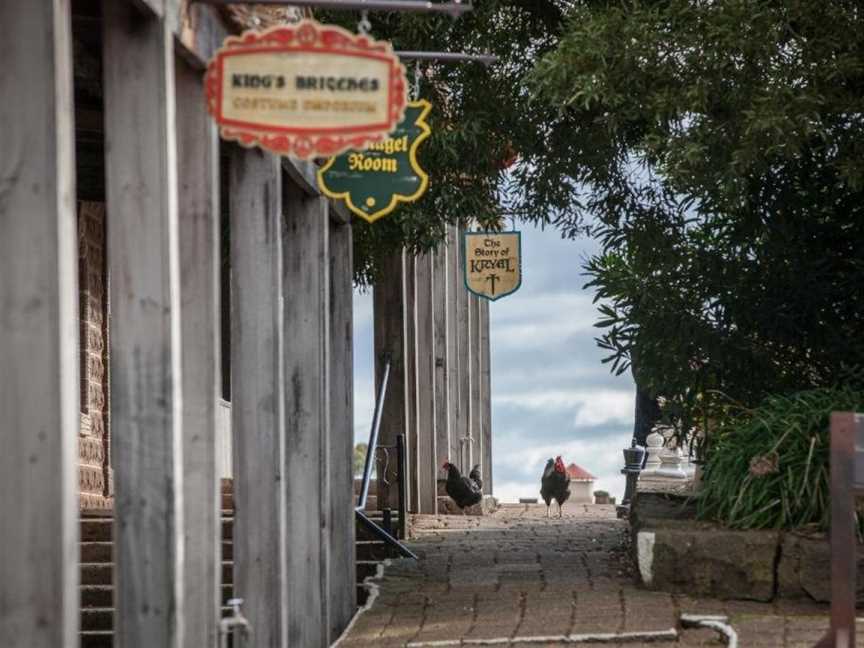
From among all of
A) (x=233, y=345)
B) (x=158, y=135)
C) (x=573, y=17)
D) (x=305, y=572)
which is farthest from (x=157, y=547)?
(x=573, y=17)

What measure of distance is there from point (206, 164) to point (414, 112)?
1.25 meters

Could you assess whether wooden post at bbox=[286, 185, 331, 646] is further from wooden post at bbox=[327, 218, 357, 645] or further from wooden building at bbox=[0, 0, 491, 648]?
wooden post at bbox=[327, 218, 357, 645]

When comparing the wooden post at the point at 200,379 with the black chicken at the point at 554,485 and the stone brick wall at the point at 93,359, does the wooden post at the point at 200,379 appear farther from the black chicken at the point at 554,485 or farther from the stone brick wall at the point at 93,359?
the black chicken at the point at 554,485

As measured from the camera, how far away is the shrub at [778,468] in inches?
384

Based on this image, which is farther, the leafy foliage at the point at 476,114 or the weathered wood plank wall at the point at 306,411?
the leafy foliage at the point at 476,114

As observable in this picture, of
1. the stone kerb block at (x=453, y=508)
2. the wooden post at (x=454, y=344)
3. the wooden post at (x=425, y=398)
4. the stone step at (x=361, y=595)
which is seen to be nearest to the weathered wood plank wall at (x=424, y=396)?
the wooden post at (x=425, y=398)

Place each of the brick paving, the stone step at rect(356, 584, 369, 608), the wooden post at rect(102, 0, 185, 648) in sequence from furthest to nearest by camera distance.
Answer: the stone step at rect(356, 584, 369, 608) < the brick paving < the wooden post at rect(102, 0, 185, 648)

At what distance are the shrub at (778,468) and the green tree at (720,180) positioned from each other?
0.86 metres

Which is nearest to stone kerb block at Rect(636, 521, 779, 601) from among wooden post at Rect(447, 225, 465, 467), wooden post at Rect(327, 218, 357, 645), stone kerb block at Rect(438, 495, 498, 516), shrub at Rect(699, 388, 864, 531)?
shrub at Rect(699, 388, 864, 531)

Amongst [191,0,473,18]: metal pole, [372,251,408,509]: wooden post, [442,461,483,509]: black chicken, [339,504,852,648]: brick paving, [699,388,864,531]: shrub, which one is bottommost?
[339,504,852,648]: brick paving

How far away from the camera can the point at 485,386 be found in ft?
80.0

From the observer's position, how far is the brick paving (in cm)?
864

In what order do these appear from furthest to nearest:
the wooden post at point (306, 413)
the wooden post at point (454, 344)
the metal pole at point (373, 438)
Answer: the wooden post at point (454, 344), the metal pole at point (373, 438), the wooden post at point (306, 413)

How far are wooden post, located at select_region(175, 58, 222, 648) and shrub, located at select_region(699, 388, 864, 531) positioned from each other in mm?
4140
